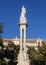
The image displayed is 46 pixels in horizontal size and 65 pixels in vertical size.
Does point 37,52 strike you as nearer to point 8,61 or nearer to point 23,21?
point 8,61

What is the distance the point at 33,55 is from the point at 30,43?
23486 mm

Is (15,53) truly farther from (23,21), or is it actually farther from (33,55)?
(23,21)

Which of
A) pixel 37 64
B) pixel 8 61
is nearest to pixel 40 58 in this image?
pixel 37 64

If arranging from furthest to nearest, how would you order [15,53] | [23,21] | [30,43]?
[30,43], [15,53], [23,21]

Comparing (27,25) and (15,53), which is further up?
(27,25)

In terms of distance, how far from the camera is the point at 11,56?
46.0 metres

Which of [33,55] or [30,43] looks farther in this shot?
[30,43]

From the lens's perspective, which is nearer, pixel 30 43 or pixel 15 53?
pixel 15 53

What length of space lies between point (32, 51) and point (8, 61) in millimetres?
4315

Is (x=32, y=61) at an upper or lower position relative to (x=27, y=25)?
lower

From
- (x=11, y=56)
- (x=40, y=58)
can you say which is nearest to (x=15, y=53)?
(x=11, y=56)

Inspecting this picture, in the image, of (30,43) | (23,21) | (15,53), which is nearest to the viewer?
(23,21)

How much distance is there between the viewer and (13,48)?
1857 inches

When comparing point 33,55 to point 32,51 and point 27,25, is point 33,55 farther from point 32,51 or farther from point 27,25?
point 27,25
